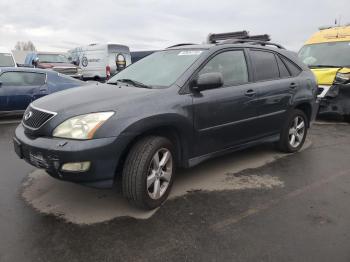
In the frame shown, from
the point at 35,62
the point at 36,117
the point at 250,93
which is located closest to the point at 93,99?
the point at 36,117

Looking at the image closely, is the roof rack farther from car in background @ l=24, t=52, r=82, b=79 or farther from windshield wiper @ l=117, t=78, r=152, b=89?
car in background @ l=24, t=52, r=82, b=79

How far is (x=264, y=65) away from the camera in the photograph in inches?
195

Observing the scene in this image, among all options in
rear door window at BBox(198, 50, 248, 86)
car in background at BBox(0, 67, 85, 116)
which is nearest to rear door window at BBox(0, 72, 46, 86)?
car in background at BBox(0, 67, 85, 116)

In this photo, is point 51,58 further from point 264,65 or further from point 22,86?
point 264,65

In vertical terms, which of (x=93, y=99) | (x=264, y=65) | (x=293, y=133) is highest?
(x=264, y=65)

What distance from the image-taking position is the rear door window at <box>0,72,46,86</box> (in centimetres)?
833

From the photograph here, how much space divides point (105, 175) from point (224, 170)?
6.56 ft

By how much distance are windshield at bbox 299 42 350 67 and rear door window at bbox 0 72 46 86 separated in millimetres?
6590

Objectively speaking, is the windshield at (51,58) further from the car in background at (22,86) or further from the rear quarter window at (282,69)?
the rear quarter window at (282,69)

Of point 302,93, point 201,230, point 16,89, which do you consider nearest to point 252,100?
point 302,93

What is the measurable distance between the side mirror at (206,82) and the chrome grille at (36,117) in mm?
1464

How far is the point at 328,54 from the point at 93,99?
712cm

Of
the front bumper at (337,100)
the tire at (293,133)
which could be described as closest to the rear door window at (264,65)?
the tire at (293,133)

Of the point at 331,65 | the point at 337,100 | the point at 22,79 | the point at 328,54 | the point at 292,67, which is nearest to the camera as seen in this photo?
the point at 292,67
